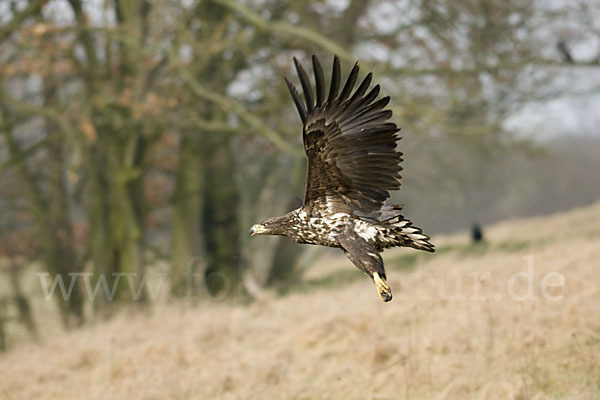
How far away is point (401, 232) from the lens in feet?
14.3

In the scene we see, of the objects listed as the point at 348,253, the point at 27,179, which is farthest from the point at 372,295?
the point at 27,179

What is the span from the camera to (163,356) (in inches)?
314

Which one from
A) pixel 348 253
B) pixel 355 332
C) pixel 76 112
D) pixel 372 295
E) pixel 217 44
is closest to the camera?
pixel 348 253

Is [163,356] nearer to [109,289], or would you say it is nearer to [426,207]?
[109,289]

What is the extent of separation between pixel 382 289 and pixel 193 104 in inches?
374

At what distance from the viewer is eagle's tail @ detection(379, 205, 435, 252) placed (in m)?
4.25

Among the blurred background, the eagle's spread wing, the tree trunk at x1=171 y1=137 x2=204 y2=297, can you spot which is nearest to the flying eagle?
the eagle's spread wing

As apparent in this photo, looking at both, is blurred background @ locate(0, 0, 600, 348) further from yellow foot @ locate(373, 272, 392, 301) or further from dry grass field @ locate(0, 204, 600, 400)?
yellow foot @ locate(373, 272, 392, 301)

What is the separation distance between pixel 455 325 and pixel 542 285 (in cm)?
159

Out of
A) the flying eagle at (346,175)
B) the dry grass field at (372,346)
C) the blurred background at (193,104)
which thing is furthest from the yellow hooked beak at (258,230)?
the blurred background at (193,104)

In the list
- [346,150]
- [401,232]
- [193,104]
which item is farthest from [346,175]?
[193,104]

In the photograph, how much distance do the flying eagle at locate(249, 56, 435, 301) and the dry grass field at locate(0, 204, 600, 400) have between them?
1719 mm

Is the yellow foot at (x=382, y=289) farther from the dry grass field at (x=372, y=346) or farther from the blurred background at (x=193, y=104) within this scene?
the blurred background at (x=193, y=104)

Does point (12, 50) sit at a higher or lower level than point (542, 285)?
higher
